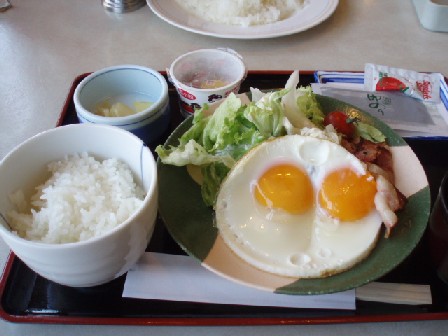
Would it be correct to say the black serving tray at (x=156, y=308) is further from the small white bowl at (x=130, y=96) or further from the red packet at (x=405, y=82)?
the red packet at (x=405, y=82)

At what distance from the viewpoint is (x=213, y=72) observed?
1.69 m

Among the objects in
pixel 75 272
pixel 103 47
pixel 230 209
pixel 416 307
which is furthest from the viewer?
pixel 103 47

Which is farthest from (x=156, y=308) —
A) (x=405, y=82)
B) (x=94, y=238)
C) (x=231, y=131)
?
(x=405, y=82)

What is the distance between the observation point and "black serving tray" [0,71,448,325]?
1.04 metres

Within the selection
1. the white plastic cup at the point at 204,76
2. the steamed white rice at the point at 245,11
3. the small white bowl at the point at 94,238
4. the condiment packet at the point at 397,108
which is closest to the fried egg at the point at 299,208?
the small white bowl at the point at 94,238

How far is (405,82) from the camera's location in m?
1.72

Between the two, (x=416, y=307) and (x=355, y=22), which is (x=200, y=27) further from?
(x=416, y=307)

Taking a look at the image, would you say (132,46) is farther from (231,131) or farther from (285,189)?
(285,189)

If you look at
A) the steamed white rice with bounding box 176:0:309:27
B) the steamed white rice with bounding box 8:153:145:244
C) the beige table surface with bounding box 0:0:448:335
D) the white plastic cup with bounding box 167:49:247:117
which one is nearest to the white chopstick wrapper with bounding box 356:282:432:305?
the steamed white rice with bounding box 8:153:145:244

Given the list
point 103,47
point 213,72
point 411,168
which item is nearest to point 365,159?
point 411,168

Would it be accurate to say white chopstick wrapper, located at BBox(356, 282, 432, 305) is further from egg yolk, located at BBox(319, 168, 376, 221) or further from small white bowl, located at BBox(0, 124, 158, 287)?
small white bowl, located at BBox(0, 124, 158, 287)

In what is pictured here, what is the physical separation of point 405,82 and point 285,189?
0.86 metres

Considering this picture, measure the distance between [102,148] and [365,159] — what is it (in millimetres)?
782

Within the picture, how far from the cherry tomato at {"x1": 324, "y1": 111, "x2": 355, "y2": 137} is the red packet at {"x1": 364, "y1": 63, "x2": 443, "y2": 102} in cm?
39
